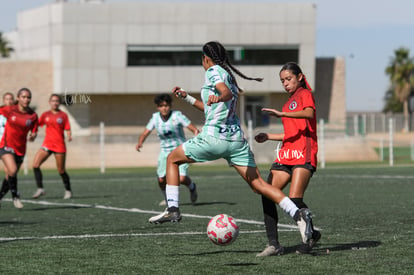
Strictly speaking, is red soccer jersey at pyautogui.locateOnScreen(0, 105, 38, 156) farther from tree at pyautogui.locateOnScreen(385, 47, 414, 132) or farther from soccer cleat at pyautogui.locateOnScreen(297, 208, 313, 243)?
tree at pyautogui.locateOnScreen(385, 47, 414, 132)

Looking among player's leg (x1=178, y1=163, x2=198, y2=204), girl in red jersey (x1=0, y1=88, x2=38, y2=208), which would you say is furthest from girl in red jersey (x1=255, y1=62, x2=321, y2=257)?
girl in red jersey (x1=0, y1=88, x2=38, y2=208)

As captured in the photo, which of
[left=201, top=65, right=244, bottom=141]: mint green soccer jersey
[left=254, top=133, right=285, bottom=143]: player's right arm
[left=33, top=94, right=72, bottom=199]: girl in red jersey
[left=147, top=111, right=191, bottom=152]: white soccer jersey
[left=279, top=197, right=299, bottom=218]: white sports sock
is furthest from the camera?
[left=33, top=94, right=72, bottom=199]: girl in red jersey

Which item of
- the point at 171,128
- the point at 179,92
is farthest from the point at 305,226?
the point at 171,128

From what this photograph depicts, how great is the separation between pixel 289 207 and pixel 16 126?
8163 mm

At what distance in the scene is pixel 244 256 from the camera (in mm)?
8633

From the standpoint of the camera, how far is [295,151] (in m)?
8.87

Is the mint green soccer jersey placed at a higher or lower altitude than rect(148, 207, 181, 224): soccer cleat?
higher

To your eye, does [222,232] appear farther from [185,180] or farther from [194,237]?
[185,180]

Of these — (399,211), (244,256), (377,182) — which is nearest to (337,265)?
(244,256)

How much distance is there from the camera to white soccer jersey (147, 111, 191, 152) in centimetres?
1572

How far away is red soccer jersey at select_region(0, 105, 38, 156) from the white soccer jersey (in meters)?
2.15

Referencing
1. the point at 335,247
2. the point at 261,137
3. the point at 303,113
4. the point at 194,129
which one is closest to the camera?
the point at 303,113

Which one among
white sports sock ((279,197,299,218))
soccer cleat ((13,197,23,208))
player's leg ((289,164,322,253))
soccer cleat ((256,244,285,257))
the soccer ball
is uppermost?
player's leg ((289,164,322,253))

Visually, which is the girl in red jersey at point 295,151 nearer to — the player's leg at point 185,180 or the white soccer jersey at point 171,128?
the white soccer jersey at point 171,128
